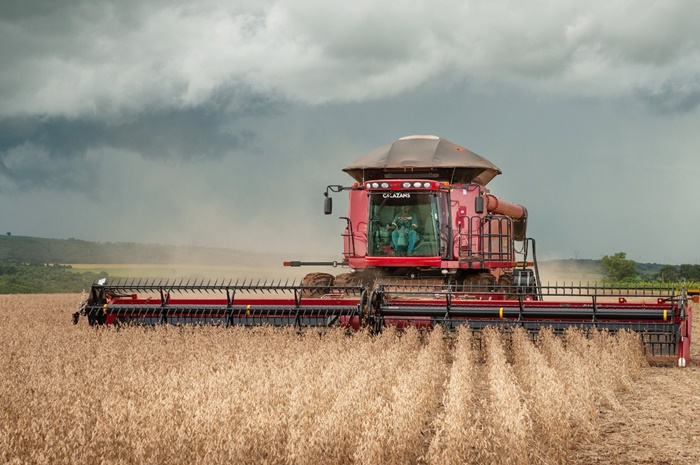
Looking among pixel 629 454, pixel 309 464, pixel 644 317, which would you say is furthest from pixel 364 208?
pixel 309 464

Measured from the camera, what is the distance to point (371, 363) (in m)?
7.64

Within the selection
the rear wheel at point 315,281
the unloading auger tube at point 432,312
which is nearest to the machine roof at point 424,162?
the rear wheel at point 315,281

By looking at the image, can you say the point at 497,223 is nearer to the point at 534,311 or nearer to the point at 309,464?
the point at 534,311

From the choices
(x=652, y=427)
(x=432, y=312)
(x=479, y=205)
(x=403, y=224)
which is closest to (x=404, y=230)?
(x=403, y=224)

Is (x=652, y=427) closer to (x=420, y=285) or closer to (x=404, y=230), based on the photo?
(x=420, y=285)

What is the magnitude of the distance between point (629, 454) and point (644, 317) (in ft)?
16.6

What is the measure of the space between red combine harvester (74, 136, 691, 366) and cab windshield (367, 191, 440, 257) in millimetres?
15

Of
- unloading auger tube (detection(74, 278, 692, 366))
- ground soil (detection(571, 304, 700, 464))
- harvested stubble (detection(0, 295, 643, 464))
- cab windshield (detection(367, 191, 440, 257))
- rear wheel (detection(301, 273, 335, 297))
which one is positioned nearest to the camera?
harvested stubble (detection(0, 295, 643, 464))

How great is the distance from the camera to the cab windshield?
41.5 ft

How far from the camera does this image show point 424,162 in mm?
13438

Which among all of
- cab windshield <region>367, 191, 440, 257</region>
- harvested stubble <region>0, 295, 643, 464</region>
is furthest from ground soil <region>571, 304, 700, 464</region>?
cab windshield <region>367, 191, 440, 257</region>

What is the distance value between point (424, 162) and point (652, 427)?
7.44 m

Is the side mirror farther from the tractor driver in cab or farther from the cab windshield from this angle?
the tractor driver in cab

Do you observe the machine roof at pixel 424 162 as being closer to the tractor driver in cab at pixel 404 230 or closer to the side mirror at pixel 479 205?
the tractor driver in cab at pixel 404 230
